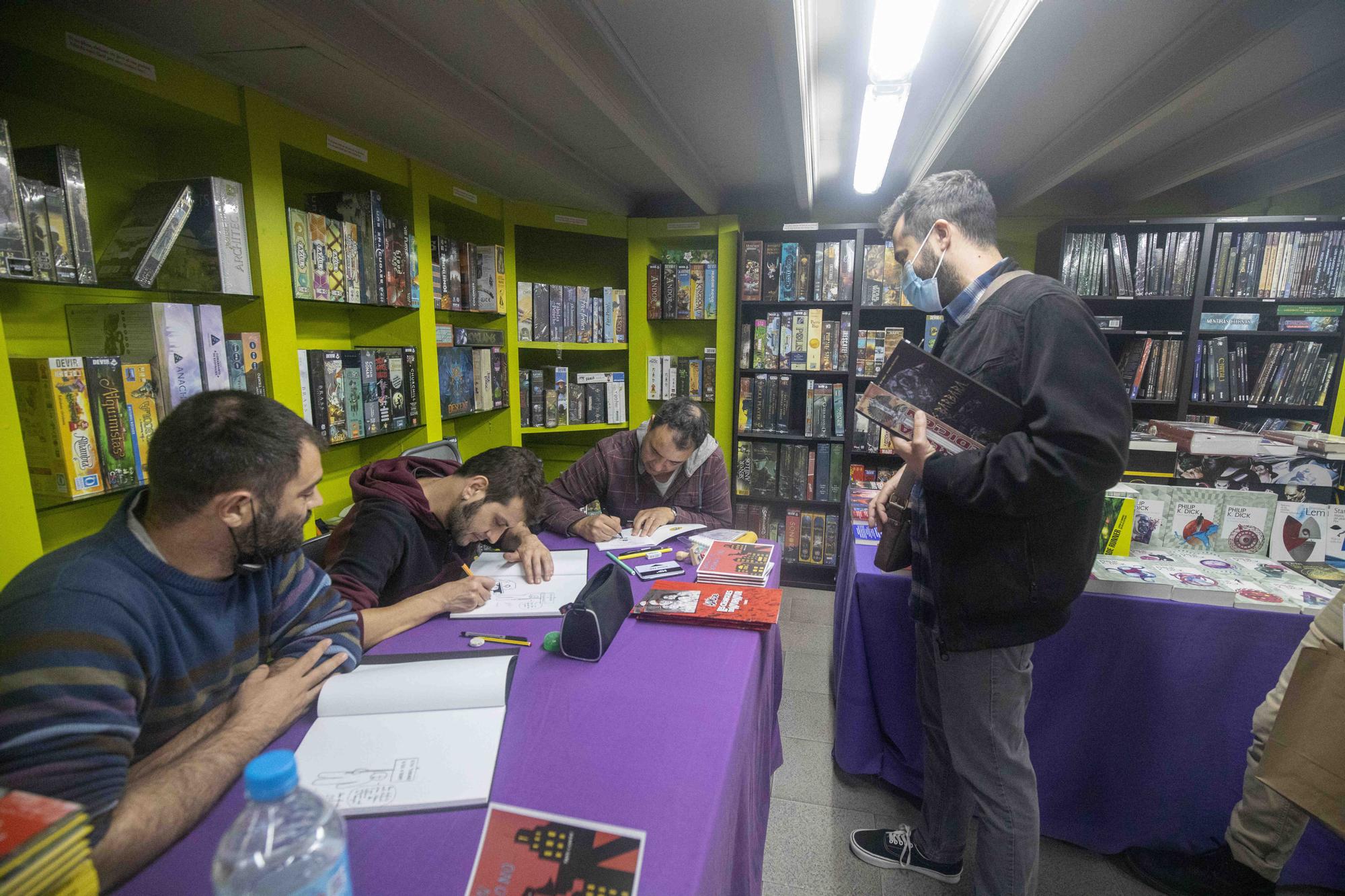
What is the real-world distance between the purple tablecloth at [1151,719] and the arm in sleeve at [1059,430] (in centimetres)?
70

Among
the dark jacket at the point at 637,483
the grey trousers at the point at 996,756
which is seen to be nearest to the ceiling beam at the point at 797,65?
the dark jacket at the point at 637,483

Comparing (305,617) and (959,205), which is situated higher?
(959,205)

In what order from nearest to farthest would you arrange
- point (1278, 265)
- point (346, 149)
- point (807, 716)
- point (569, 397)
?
point (346, 149) → point (807, 716) → point (1278, 265) → point (569, 397)

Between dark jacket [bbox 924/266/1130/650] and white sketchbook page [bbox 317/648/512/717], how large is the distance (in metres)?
0.99

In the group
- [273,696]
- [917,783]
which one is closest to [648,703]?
[273,696]

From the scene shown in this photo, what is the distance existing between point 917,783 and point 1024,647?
2.89ft

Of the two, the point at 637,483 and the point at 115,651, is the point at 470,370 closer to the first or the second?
the point at 637,483

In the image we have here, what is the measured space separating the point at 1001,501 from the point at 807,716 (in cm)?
157

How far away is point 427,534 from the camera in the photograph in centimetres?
171

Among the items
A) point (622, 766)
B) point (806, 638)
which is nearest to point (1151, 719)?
point (806, 638)

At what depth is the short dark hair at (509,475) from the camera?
170 cm

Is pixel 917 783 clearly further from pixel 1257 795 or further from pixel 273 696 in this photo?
pixel 273 696

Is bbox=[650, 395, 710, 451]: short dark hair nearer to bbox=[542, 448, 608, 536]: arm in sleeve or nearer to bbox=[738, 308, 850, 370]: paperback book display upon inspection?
bbox=[542, 448, 608, 536]: arm in sleeve

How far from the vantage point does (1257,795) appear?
146 centimetres
